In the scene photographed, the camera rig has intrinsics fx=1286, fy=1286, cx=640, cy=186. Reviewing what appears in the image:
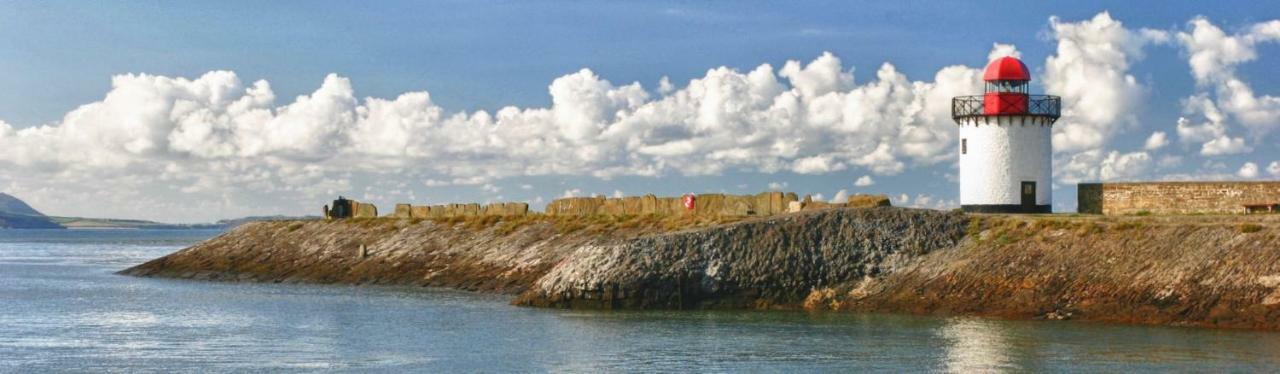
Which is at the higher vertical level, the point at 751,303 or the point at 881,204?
the point at 881,204

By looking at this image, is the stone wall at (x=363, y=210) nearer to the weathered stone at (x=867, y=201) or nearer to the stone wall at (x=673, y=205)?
the stone wall at (x=673, y=205)

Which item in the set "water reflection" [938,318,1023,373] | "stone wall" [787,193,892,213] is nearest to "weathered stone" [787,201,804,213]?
"stone wall" [787,193,892,213]

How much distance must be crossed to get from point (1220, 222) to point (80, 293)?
44.7 metres

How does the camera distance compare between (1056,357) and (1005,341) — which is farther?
(1005,341)

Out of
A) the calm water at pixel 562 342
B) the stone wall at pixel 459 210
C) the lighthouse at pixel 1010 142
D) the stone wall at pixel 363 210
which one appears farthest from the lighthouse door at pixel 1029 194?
the stone wall at pixel 363 210

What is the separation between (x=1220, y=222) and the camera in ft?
127

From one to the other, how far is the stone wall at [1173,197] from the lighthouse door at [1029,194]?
6.65 ft

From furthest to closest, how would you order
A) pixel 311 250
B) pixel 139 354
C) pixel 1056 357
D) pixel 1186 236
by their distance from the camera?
pixel 311 250 < pixel 1186 236 < pixel 139 354 < pixel 1056 357

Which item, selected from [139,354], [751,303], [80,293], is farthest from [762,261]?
[80,293]

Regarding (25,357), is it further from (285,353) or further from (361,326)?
(361,326)

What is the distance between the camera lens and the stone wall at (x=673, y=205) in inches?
2276

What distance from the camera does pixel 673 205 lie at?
6262cm

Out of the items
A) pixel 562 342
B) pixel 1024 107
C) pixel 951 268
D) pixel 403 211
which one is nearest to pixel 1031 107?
pixel 1024 107

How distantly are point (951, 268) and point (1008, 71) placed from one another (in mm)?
13670
